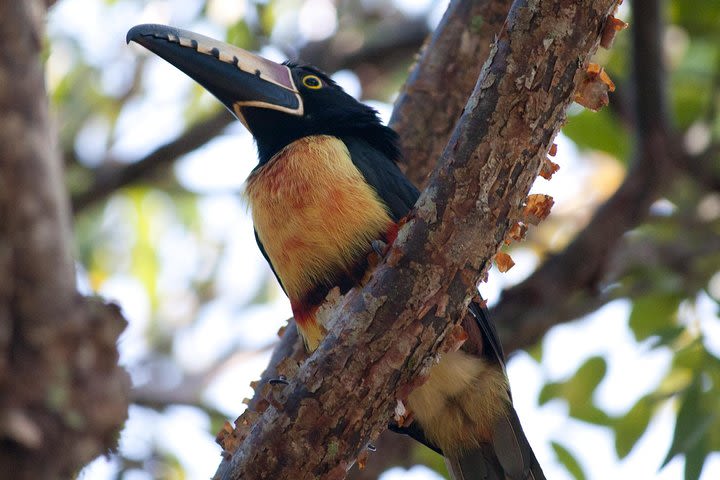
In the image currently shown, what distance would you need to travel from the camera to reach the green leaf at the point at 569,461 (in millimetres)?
5008

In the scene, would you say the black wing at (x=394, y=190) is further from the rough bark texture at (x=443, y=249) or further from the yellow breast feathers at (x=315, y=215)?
the rough bark texture at (x=443, y=249)

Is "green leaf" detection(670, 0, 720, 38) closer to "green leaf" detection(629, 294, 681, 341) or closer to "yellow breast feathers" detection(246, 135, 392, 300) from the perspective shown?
"green leaf" detection(629, 294, 681, 341)

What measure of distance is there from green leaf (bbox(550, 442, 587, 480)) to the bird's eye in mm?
2229

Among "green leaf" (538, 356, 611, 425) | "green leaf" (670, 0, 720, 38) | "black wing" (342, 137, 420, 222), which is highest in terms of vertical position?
"green leaf" (670, 0, 720, 38)

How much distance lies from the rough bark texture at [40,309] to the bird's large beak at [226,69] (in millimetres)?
1163

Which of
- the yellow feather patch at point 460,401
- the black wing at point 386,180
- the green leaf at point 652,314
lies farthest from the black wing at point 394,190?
the green leaf at point 652,314

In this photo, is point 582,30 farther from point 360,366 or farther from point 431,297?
point 360,366

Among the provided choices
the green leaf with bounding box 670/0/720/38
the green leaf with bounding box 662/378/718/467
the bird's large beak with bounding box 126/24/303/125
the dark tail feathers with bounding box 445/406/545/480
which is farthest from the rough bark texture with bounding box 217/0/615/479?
the green leaf with bounding box 670/0/720/38

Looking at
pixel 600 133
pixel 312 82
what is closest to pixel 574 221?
pixel 600 133

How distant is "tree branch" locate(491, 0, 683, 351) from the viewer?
5.91 metres

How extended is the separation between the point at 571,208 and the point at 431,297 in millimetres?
5353

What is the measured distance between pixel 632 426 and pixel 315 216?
204 cm

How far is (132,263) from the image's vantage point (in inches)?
344

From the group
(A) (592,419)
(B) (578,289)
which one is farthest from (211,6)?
(A) (592,419)
